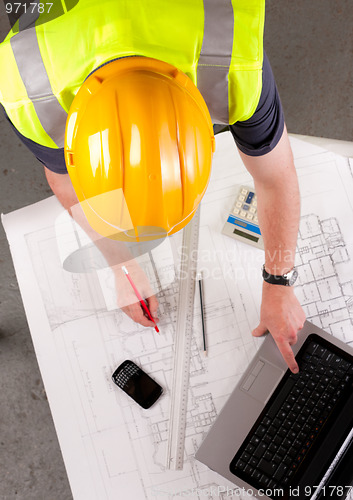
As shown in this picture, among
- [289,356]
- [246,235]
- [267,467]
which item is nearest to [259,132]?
[246,235]

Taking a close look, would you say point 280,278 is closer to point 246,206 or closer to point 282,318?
point 282,318

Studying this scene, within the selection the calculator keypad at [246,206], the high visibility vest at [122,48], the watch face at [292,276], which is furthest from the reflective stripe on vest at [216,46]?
the watch face at [292,276]

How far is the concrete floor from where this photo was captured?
1.77m

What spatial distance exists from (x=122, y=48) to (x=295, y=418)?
39.4 inches

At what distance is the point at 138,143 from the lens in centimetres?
61

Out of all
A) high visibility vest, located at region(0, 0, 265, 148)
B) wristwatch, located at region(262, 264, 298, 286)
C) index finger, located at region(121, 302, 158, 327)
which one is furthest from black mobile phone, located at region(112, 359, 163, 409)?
high visibility vest, located at region(0, 0, 265, 148)

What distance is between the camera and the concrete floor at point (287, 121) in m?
1.77

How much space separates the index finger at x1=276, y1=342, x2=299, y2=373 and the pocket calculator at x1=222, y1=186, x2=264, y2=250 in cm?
30

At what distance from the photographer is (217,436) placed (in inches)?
44.7

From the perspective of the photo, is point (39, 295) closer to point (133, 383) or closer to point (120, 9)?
point (133, 383)

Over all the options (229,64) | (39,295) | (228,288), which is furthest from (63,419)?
(229,64)

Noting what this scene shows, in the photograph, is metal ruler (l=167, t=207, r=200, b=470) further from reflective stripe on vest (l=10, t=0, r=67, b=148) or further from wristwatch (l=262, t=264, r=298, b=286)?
reflective stripe on vest (l=10, t=0, r=67, b=148)

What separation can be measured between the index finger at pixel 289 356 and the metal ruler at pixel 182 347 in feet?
0.89

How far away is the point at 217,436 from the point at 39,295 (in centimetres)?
67
